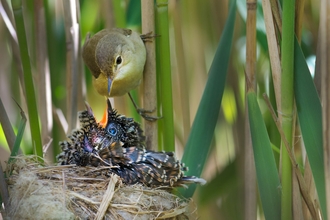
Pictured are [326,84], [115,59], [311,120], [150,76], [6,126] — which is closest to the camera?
[326,84]

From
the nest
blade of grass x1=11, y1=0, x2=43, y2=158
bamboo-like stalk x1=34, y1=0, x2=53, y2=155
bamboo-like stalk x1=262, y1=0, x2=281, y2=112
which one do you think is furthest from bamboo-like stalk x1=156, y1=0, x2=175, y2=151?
bamboo-like stalk x1=34, y1=0, x2=53, y2=155

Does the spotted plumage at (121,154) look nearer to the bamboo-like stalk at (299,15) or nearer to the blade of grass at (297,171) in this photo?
the blade of grass at (297,171)

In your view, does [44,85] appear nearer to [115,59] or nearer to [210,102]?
[115,59]

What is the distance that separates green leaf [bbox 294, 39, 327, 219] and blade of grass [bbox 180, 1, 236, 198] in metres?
0.22

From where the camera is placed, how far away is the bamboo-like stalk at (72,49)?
5.59 feet

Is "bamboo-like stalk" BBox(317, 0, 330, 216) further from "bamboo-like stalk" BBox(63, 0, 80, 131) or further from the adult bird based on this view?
"bamboo-like stalk" BBox(63, 0, 80, 131)

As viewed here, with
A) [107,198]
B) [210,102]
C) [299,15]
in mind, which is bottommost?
[107,198]

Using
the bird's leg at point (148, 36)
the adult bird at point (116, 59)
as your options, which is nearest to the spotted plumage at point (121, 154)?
the adult bird at point (116, 59)

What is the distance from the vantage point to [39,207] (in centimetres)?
122

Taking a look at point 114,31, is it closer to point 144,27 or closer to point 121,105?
point 144,27

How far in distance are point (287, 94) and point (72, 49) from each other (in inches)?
33.7

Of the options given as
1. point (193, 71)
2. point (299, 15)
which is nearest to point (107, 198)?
point (299, 15)

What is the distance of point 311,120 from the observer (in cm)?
120

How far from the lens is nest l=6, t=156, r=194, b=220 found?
1.24 meters
